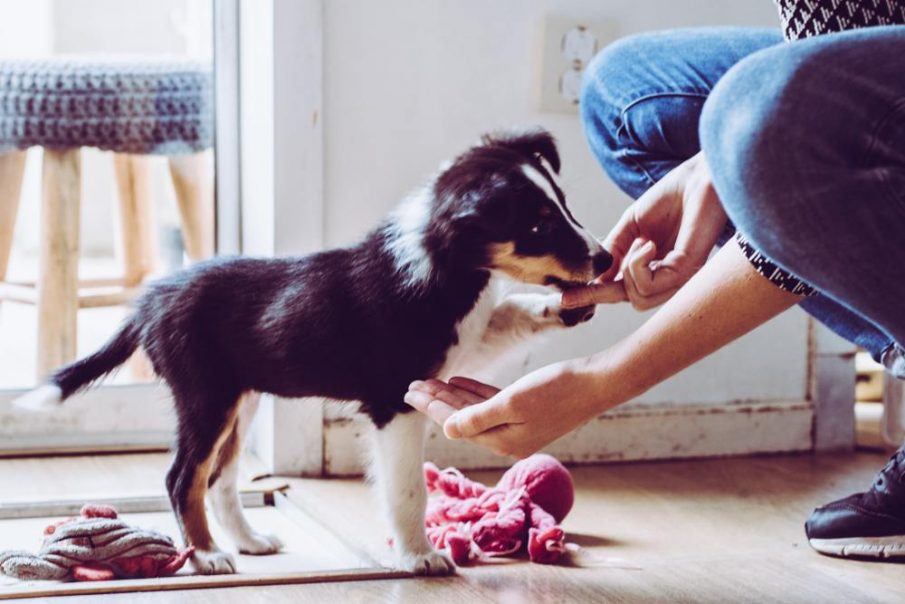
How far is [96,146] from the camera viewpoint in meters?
2.09

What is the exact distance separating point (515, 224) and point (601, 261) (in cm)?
11

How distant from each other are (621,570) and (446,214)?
1.58 feet

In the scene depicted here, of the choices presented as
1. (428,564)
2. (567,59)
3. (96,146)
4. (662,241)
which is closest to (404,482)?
A: (428,564)

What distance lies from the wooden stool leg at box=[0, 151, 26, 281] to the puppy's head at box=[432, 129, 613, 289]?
0.98 meters

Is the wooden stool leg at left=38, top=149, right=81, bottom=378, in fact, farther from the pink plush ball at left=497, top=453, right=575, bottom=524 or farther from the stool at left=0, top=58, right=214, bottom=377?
the pink plush ball at left=497, top=453, right=575, bottom=524

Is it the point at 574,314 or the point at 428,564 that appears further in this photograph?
the point at 574,314

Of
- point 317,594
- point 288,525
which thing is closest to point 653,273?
point 317,594

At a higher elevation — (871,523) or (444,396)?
(444,396)

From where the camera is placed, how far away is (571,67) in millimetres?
2016

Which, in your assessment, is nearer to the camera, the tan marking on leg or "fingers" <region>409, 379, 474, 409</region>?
"fingers" <region>409, 379, 474, 409</region>

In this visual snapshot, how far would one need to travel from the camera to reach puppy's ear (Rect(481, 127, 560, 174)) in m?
1.47

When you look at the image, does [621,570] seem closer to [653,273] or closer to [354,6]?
[653,273]

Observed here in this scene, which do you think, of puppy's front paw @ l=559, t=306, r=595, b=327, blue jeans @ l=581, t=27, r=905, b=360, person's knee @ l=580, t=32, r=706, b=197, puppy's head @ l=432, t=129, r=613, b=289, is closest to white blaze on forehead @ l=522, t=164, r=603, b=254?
puppy's head @ l=432, t=129, r=613, b=289

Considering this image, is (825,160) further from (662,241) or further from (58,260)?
(58,260)
